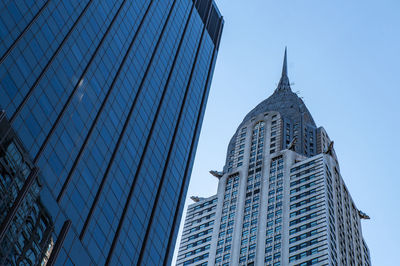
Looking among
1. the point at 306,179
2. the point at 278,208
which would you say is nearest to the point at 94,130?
the point at 278,208

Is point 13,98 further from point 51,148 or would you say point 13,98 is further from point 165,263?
point 165,263

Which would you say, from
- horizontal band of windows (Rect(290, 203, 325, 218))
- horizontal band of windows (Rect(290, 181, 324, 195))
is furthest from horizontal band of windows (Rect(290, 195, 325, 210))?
horizontal band of windows (Rect(290, 181, 324, 195))

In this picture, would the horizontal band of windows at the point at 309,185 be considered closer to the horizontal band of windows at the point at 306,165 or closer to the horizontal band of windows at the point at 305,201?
the horizontal band of windows at the point at 305,201

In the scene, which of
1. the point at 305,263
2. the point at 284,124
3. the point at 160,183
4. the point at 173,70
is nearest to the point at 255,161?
the point at 284,124

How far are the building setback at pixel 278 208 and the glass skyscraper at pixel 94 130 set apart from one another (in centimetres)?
3297

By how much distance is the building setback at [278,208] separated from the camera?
415 ft

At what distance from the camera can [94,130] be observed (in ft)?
254

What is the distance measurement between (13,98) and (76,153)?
33.9 feet

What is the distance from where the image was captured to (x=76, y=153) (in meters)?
72.0

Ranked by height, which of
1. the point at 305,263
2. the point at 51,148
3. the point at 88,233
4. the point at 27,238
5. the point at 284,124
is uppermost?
the point at 284,124

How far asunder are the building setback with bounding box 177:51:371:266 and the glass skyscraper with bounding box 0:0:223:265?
32969 mm

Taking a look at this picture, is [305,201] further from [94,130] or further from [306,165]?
[94,130]

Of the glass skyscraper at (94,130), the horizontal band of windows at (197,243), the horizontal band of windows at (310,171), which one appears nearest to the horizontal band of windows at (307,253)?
the horizontal band of windows at (197,243)

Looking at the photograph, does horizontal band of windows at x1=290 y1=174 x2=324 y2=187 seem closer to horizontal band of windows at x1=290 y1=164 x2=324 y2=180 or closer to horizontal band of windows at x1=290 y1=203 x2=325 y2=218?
horizontal band of windows at x1=290 y1=164 x2=324 y2=180
